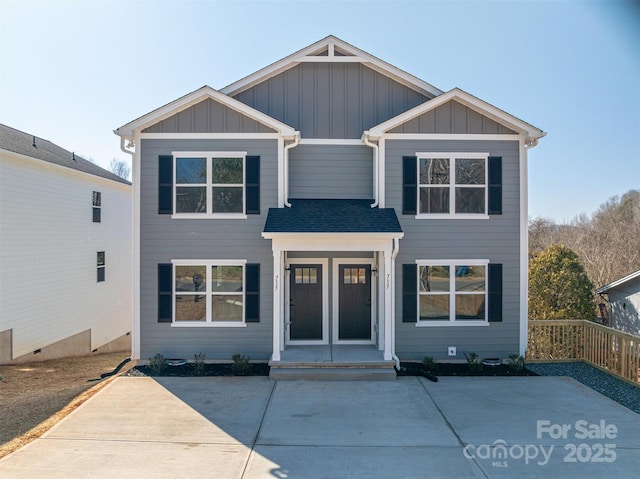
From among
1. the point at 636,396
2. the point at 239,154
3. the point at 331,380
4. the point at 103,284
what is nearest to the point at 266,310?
the point at 331,380

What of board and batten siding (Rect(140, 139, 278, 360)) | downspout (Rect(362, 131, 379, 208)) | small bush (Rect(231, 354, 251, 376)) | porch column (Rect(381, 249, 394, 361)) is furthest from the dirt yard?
downspout (Rect(362, 131, 379, 208))

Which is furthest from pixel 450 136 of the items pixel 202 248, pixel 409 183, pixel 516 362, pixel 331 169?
pixel 202 248

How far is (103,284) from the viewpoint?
16.5m

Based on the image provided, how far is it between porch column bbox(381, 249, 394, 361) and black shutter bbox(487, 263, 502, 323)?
2.34m

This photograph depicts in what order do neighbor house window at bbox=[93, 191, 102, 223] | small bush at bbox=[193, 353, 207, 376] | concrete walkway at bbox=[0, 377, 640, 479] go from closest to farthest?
concrete walkway at bbox=[0, 377, 640, 479] < small bush at bbox=[193, 353, 207, 376] < neighbor house window at bbox=[93, 191, 102, 223]

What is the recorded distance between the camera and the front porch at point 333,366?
8.58 metres

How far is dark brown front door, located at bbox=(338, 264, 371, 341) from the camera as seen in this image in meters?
10.3

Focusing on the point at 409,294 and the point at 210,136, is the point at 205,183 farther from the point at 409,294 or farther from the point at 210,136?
the point at 409,294

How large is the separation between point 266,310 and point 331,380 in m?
2.10

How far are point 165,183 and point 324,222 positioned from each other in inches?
143

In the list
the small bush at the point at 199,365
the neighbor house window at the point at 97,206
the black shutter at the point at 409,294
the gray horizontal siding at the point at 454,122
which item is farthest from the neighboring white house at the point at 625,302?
the neighbor house window at the point at 97,206

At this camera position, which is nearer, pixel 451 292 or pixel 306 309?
pixel 451 292

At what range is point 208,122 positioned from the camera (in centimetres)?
955

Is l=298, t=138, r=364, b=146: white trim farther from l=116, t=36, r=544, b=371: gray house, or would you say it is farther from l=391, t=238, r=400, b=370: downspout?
l=391, t=238, r=400, b=370: downspout
